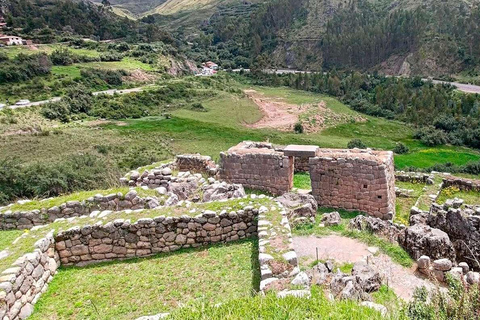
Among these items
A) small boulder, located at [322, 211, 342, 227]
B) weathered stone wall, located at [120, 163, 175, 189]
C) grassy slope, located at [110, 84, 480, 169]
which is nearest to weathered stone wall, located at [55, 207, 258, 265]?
small boulder, located at [322, 211, 342, 227]

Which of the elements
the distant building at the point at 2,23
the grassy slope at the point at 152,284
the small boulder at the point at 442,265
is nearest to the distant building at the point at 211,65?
the distant building at the point at 2,23

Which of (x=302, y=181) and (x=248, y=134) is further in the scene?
(x=248, y=134)

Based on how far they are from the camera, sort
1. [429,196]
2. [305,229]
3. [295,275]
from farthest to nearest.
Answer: [429,196], [305,229], [295,275]

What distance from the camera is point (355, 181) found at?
13.9 metres

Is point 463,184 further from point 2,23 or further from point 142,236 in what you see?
point 2,23

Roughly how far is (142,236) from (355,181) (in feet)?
27.0

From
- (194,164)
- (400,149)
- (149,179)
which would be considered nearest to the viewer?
(149,179)

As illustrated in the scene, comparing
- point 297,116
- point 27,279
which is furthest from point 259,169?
point 297,116

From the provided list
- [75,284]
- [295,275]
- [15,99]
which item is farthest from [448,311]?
[15,99]

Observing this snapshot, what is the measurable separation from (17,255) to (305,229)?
7.22 metres

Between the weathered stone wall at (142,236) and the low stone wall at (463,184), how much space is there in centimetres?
1340

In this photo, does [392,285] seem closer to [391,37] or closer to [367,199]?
[367,199]

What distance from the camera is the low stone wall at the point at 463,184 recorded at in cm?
1766

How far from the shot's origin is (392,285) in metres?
7.92
